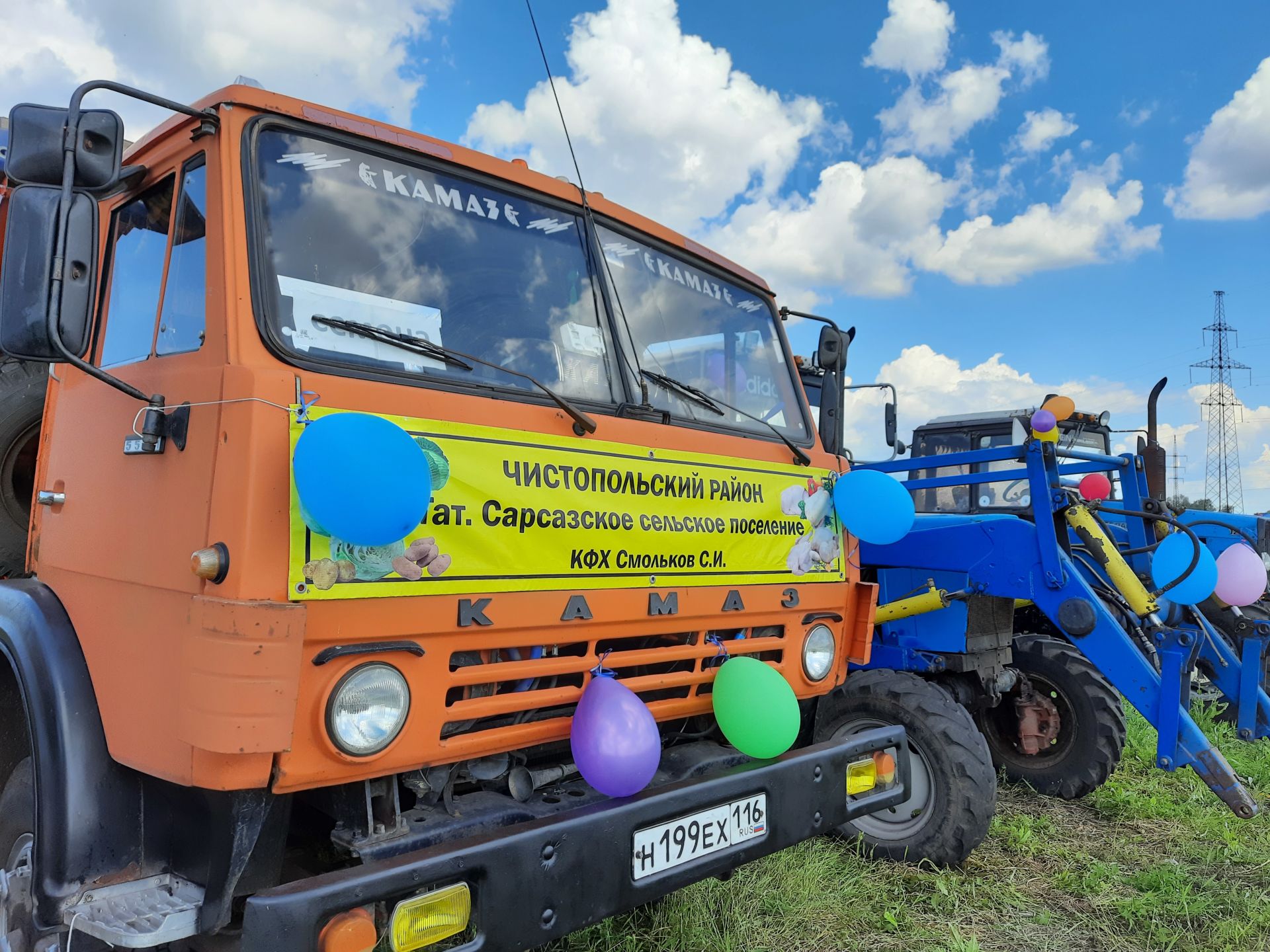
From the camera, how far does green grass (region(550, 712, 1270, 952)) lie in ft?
10.1

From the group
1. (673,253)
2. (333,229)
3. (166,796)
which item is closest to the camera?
(166,796)

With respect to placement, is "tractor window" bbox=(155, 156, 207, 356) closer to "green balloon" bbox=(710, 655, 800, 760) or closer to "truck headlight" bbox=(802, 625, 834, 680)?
"green balloon" bbox=(710, 655, 800, 760)

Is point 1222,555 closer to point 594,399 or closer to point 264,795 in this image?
point 594,399

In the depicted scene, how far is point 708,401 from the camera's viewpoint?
9.98 feet

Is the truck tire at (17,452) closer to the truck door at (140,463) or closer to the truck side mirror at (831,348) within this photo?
the truck door at (140,463)

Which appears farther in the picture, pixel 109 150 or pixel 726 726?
pixel 726 726

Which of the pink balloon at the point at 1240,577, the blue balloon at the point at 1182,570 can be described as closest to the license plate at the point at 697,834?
the blue balloon at the point at 1182,570

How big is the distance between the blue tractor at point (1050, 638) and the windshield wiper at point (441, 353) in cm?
158

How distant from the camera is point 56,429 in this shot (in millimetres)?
2666

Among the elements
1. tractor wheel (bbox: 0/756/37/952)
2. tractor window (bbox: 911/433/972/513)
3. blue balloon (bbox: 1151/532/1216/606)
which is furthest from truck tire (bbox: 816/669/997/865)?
tractor window (bbox: 911/433/972/513)

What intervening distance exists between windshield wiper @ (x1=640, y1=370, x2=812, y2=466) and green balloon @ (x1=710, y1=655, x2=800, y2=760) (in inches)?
34.1

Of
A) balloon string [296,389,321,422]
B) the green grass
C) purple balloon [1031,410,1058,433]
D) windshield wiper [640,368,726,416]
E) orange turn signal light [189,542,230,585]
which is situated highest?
purple balloon [1031,410,1058,433]

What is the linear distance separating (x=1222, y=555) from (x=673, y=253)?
3463mm

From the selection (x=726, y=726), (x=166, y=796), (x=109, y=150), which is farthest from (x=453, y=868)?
(x=109, y=150)
